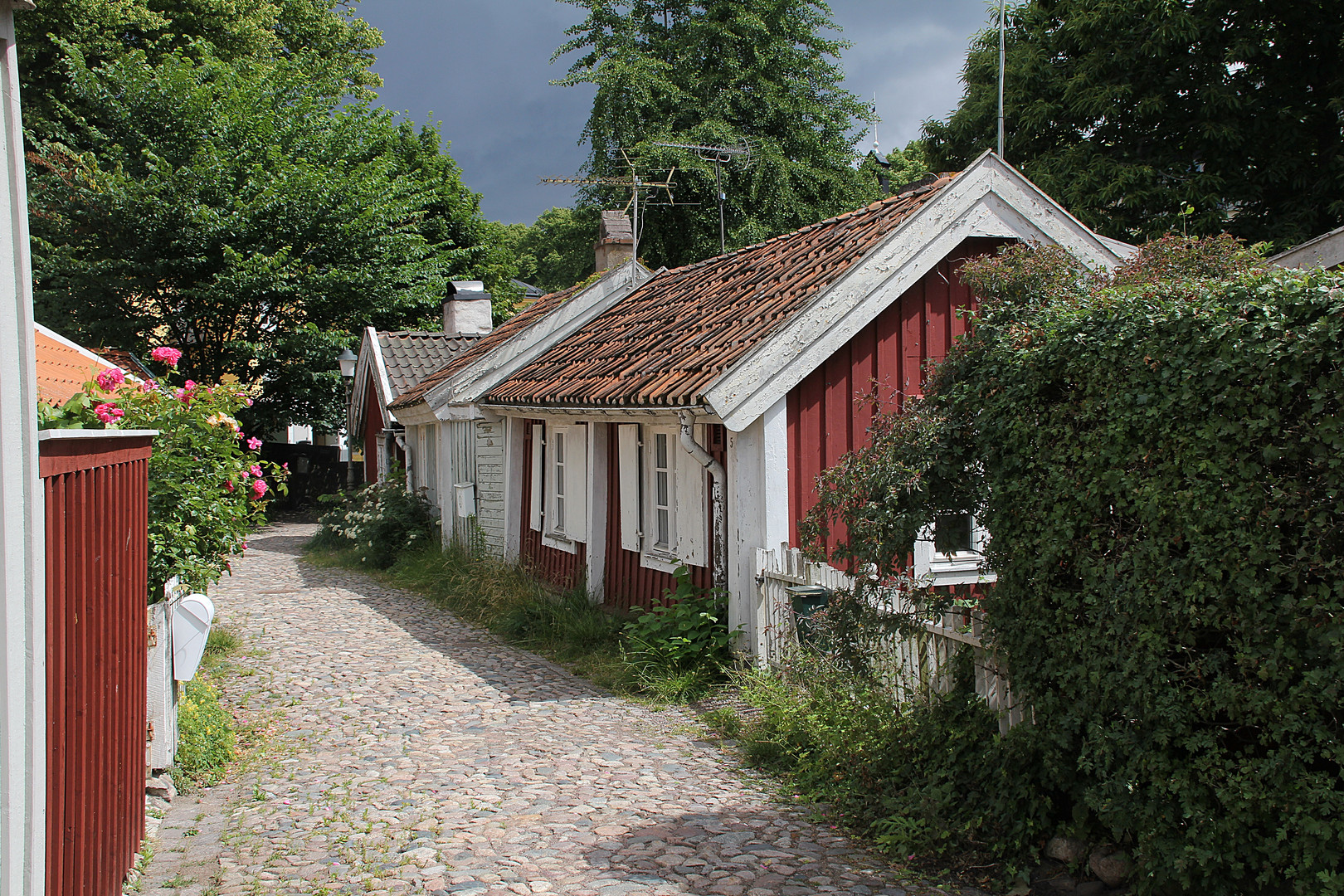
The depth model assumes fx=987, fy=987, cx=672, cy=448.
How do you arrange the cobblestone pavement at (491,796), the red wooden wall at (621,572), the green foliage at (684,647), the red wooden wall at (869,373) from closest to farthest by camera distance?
1. the cobblestone pavement at (491,796)
2. the green foliage at (684,647)
3. the red wooden wall at (869,373)
4. the red wooden wall at (621,572)

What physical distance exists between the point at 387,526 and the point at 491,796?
11.7m

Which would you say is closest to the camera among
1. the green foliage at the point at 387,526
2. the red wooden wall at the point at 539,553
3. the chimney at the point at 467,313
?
the red wooden wall at the point at 539,553

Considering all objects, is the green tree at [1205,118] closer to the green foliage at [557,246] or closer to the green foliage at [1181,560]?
the green foliage at [557,246]

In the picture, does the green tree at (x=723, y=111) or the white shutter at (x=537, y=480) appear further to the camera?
the green tree at (x=723, y=111)

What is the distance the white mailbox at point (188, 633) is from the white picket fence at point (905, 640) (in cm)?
385

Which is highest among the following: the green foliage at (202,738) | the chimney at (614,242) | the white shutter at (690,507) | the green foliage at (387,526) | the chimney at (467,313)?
the chimney at (614,242)

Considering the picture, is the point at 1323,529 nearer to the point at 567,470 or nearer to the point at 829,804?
the point at 829,804

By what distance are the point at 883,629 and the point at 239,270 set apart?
2029 cm

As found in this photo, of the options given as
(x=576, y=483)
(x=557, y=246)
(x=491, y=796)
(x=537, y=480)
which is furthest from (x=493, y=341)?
(x=557, y=246)

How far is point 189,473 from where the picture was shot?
662 cm

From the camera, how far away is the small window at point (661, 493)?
9.62m

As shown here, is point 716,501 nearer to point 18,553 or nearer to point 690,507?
point 690,507

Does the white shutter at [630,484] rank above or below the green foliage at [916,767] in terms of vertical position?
above

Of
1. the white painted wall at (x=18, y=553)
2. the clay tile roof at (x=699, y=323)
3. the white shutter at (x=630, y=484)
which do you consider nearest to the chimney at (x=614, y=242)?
the clay tile roof at (x=699, y=323)
